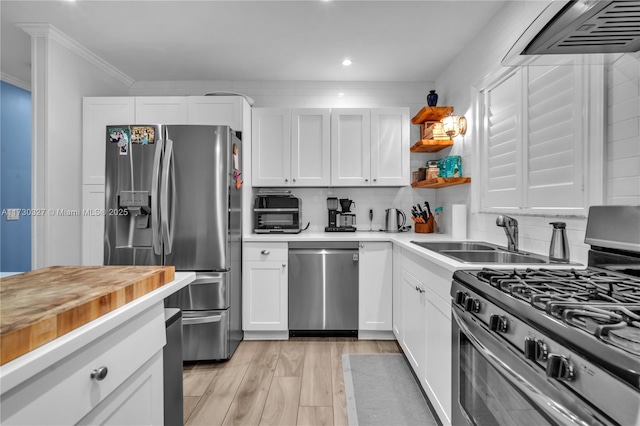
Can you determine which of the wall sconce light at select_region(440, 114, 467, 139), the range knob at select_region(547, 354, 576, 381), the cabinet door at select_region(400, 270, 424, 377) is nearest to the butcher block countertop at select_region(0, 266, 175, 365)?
the range knob at select_region(547, 354, 576, 381)

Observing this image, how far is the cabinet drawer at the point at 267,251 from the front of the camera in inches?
122

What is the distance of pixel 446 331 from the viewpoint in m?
1.69

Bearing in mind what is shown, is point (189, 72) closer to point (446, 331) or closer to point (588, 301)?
point (446, 331)

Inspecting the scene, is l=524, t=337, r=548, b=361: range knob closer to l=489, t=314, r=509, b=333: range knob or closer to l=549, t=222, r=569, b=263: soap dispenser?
l=489, t=314, r=509, b=333: range knob

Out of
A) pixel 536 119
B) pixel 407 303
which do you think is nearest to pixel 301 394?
pixel 407 303

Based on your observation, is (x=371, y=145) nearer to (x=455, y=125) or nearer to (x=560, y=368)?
(x=455, y=125)

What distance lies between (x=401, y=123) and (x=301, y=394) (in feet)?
8.68

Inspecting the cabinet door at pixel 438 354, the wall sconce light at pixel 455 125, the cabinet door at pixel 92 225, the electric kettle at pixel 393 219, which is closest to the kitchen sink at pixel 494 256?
the cabinet door at pixel 438 354

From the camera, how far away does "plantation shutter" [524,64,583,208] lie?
167cm

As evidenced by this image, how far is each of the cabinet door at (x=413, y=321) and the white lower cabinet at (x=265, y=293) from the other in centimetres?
107

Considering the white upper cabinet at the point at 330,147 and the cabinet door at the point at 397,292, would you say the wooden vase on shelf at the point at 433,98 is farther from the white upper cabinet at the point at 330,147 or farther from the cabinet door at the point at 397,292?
the cabinet door at the point at 397,292

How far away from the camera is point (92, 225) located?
10.1 feet

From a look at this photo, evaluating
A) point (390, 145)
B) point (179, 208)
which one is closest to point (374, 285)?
point (390, 145)

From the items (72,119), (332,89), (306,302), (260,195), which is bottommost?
(306,302)
